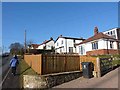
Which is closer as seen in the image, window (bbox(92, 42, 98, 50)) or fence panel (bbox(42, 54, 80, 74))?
fence panel (bbox(42, 54, 80, 74))

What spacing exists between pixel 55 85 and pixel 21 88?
245cm

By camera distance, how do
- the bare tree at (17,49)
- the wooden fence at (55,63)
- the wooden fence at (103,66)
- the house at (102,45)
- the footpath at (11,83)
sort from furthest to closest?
Answer: the bare tree at (17,49), the house at (102,45), the wooden fence at (103,66), the wooden fence at (55,63), the footpath at (11,83)

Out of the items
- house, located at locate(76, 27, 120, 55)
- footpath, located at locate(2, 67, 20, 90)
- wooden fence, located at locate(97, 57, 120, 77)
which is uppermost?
house, located at locate(76, 27, 120, 55)

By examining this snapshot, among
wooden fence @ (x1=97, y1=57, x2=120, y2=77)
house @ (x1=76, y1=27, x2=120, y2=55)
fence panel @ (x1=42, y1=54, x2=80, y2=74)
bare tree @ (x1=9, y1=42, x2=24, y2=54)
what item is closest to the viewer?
fence panel @ (x1=42, y1=54, x2=80, y2=74)

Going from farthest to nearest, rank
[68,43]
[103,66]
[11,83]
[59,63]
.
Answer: [68,43], [103,66], [59,63], [11,83]

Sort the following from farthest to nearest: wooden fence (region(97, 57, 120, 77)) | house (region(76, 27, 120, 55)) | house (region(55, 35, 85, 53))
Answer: house (region(55, 35, 85, 53)) < house (region(76, 27, 120, 55)) < wooden fence (region(97, 57, 120, 77))

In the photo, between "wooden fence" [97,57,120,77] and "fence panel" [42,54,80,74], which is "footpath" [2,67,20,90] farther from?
"wooden fence" [97,57,120,77]

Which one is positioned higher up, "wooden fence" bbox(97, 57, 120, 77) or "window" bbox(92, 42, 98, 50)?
"window" bbox(92, 42, 98, 50)

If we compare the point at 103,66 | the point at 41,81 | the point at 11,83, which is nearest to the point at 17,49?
the point at 103,66

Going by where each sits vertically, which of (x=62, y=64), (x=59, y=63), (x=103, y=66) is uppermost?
(x=59, y=63)

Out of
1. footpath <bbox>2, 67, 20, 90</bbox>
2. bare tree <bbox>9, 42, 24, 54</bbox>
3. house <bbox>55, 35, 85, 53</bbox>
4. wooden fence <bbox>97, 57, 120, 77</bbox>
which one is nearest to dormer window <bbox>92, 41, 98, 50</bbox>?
house <bbox>55, 35, 85, 53</bbox>

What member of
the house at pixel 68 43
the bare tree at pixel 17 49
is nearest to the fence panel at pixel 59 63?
the house at pixel 68 43

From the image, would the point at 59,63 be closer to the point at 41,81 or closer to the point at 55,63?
the point at 55,63

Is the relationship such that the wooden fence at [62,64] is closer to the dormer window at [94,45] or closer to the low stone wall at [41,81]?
the low stone wall at [41,81]
